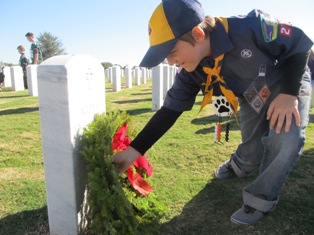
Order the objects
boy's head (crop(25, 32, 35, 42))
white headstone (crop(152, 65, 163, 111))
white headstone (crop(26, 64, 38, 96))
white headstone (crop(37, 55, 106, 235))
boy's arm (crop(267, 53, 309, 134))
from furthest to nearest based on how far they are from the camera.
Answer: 1. white headstone (crop(26, 64, 38, 96))
2. boy's head (crop(25, 32, 35, 42))
3. white headstone (crop(152, 65, 163, 111))
4. boy's arm (crop(267, 53, 309, 134))
5. white headstone (crop(37, 55, 106, 235))

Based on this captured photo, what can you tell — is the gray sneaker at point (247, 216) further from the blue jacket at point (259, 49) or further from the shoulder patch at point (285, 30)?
the shoulder patch at point (285, 30)

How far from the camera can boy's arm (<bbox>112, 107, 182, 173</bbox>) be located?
1.55 meters

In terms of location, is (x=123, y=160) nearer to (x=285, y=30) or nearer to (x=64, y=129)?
(x=64, y=129)

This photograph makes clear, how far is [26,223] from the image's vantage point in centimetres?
174

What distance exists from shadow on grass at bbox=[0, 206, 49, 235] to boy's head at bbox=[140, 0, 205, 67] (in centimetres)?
117

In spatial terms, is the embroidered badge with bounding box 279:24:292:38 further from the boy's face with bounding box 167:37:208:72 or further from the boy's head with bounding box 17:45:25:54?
the boy's head with bounding box 17:45:25:54

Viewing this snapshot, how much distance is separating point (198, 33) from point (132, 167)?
84 centimetres

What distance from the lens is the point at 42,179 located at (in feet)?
7.71

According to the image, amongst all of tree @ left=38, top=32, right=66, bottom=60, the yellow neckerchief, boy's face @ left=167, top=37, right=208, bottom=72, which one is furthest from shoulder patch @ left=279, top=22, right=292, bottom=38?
tree @ left=38, top=32, right=66, bottom=60

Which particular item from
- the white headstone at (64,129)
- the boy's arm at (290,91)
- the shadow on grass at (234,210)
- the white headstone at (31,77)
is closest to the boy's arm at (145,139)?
the white headstone at (64,129)

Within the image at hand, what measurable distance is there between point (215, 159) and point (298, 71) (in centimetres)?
148

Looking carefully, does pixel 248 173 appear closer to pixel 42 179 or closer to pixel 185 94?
pixel 185 94

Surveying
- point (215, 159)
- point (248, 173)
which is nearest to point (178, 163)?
point (215, 159)

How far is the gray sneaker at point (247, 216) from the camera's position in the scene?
5.60 feet
